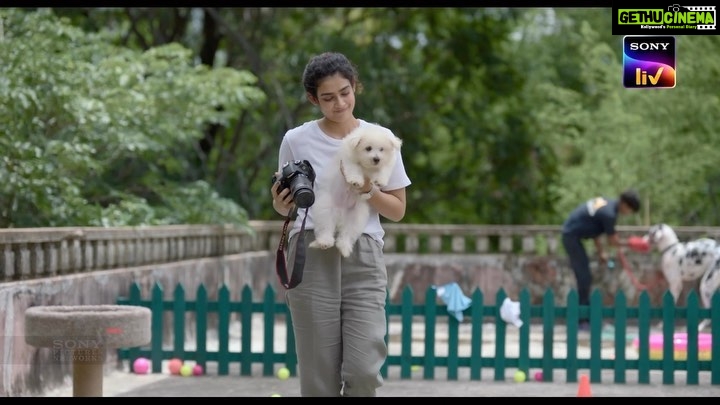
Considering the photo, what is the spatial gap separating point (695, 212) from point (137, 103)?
467 inches

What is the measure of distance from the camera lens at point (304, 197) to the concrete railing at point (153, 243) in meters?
3.49

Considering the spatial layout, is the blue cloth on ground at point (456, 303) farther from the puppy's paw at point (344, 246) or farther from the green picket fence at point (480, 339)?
the puppy's paw at point (344, 246)

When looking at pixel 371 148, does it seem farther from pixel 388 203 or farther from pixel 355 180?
pixel 388 203

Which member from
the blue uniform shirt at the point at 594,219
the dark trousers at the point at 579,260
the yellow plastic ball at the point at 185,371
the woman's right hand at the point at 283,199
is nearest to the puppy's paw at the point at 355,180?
the woman's right hand at the point at 283,199

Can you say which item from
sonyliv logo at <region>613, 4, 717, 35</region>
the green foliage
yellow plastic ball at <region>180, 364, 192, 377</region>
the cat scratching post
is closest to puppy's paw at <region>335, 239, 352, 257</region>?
the cat scratching post

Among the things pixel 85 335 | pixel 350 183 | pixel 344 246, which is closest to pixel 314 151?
pixel 350 183

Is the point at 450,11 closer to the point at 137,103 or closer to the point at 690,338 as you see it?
the point at 137,103

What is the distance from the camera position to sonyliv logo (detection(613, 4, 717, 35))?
921cm

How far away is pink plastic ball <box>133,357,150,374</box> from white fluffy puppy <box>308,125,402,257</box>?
4.85m

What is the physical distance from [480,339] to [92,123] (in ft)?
13.7

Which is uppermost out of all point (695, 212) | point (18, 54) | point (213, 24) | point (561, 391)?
point (213, 24)

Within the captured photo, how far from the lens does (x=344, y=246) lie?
16.3ft

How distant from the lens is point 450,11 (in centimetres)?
1970
